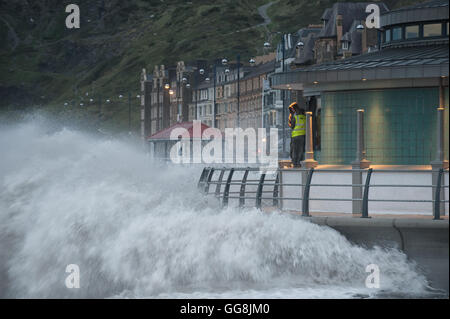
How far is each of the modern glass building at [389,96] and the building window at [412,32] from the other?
32 cm

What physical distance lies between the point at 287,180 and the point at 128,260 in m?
6.03

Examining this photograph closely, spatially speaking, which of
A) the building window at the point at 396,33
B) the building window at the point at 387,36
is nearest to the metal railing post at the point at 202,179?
the building window at the point at 387,36

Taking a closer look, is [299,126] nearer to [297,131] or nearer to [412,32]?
[297,131]

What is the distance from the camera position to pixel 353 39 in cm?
11500

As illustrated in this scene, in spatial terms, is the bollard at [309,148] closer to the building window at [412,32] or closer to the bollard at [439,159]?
the bollard at [439,159]

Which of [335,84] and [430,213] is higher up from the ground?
[335,84]

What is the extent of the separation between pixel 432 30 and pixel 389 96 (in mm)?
3804

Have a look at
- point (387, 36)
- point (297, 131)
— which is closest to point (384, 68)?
point (297, 131)

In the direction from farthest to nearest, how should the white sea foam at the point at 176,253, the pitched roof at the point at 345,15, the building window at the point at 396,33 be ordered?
the pitched roof at the point at 345,15 → the building window at the point at 396,33 → the white sea foam at the point at 176,253

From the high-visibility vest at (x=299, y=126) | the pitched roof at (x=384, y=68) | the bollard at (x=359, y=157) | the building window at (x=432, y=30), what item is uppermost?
the building window at (x=432, y=30)

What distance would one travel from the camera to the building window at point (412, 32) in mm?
26266

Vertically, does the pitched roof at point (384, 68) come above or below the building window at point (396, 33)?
below
